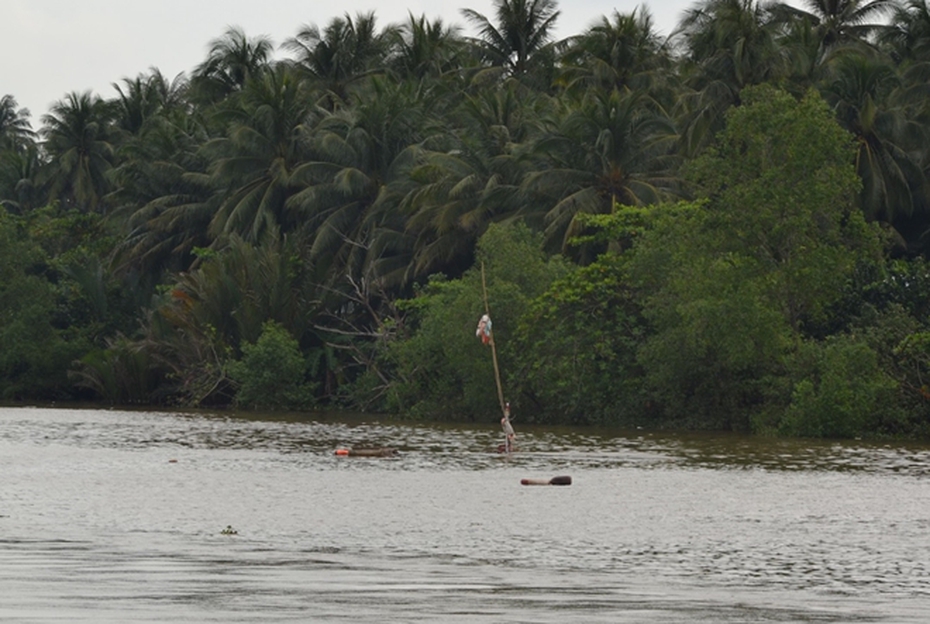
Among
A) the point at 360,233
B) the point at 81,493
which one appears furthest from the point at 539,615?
the point at 360,233

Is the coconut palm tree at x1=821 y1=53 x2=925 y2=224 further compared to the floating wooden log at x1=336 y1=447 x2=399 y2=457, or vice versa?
the coconut palm tree at x1=821 y1=53 x2=925 y2=224

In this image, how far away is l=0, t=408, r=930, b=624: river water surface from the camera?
10727 millimetres

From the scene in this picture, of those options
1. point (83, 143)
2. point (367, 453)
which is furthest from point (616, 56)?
point (83, 143)

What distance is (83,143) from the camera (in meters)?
81.4

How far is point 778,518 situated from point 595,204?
2867 centimetres

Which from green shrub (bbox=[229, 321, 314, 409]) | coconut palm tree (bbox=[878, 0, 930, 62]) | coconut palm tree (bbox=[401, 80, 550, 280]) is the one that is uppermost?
coconut palm tree (bbox=[878, 0, 930, 62])

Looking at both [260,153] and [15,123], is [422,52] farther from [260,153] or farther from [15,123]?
[15,123]

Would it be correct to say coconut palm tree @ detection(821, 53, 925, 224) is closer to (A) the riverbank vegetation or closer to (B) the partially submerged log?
(A) the riverbank vegetation

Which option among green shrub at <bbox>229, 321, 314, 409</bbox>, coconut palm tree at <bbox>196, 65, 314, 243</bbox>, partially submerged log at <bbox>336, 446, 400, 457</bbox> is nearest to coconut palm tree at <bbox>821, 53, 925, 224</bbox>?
green shrub at <bbox>229, 321, 314, 409</bbox>

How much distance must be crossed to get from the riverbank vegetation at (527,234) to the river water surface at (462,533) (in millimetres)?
7090

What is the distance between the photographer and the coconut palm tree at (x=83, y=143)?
8044cm

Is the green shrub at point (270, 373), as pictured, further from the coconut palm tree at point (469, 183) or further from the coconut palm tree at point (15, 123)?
the coconut palm tree at point (15, 123)

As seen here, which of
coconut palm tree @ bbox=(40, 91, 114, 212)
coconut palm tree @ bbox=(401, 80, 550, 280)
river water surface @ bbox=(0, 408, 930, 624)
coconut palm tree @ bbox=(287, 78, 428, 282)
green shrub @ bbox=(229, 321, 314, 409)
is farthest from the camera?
coconut palm tree @ bbox=(40, 91, 114, 212)

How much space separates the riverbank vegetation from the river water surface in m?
7.09
